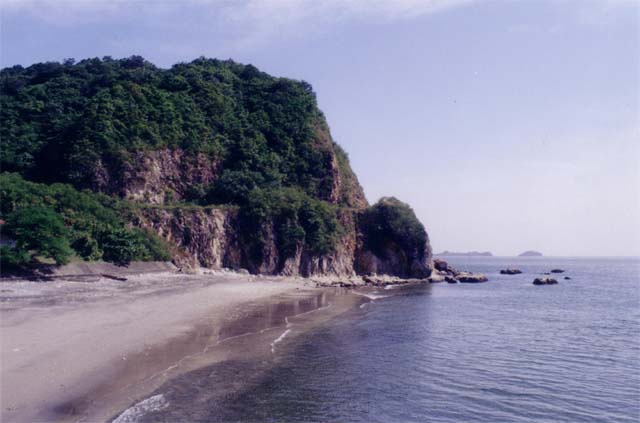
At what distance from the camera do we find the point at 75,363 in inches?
533

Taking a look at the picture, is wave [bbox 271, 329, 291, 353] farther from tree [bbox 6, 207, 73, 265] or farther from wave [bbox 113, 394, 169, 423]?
tree [bbox 6, 207, 73, 265]

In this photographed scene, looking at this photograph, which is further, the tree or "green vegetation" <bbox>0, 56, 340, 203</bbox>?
"green vegetation" <bbox>0, 56, 340, 203</bbox>

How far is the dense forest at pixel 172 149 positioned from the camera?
41500mm

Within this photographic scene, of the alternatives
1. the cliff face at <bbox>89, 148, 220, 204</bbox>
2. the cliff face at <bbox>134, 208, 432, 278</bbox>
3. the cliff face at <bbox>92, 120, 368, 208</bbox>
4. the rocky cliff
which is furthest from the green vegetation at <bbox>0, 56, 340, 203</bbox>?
the cliff face at <bbox>134, 208, 432, 278</bbox>

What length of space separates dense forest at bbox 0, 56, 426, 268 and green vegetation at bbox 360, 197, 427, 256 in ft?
0.55

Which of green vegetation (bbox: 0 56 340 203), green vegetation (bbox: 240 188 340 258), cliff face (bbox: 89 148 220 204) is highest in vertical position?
green vegetation (bbox: 0 56 340 203)

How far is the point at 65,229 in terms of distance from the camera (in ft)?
99.1

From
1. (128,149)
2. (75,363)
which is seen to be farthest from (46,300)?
(128,149)

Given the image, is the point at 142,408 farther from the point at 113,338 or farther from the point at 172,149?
the point at 172,149

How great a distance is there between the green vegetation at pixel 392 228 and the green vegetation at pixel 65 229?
111 feet

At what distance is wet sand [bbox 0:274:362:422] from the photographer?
1134 cm

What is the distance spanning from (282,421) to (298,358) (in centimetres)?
630

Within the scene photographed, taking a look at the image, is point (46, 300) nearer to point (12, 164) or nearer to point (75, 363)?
point (75, 363)

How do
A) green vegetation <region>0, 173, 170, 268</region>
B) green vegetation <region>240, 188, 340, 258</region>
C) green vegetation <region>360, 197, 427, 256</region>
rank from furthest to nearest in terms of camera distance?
green vegetation <region>360, 197, 427, 256</region>, green vegetation <region>240, 188, 340, 258</region>, green vegetation <region>0, 173, 170, 268</region>
